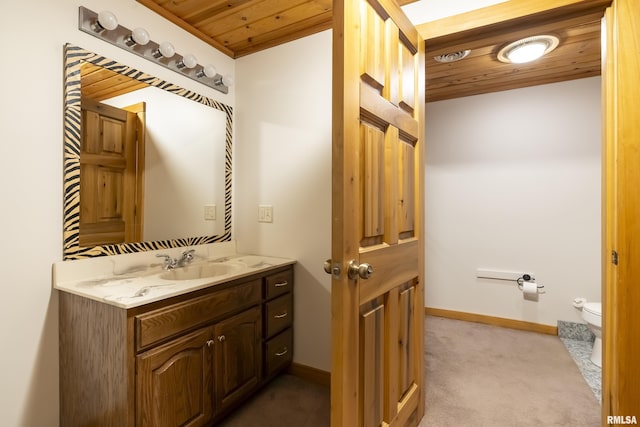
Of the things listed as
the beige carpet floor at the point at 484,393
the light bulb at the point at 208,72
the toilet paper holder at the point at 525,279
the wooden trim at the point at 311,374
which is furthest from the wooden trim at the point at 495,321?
the light bulb at the point at 208,72

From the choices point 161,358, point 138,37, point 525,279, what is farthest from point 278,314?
point 525,279

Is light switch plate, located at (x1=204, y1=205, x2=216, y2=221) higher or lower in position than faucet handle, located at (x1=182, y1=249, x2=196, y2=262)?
higher

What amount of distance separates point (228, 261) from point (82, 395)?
96 centimetres

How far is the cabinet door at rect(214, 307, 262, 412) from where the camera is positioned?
1622 mm

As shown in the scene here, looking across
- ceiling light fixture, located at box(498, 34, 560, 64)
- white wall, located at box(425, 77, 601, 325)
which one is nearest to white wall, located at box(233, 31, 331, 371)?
ceiling light fixture, located at box(498, 34, 560, 64)

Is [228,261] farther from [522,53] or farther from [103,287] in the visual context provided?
[522,53]

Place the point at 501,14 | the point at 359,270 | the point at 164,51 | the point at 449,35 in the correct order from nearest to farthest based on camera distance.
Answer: the point at 359,270
the point at 501,14
the point at 449,35
the point at 164,51

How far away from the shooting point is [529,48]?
82.1 inches

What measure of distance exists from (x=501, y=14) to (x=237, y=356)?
2.11m

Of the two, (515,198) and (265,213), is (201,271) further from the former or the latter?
(515,198)

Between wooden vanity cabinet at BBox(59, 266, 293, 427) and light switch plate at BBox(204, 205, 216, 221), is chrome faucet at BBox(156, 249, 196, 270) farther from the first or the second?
wooden vanity cabinet at BBox(59, 266, 293, 427)

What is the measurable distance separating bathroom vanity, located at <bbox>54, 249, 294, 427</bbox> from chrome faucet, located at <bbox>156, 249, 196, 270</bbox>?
0.14 ft

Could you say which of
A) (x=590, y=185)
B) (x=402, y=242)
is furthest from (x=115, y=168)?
(x=590, y=185)

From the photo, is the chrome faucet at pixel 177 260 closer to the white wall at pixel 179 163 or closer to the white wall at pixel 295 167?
the white wall at pixel 179 163
